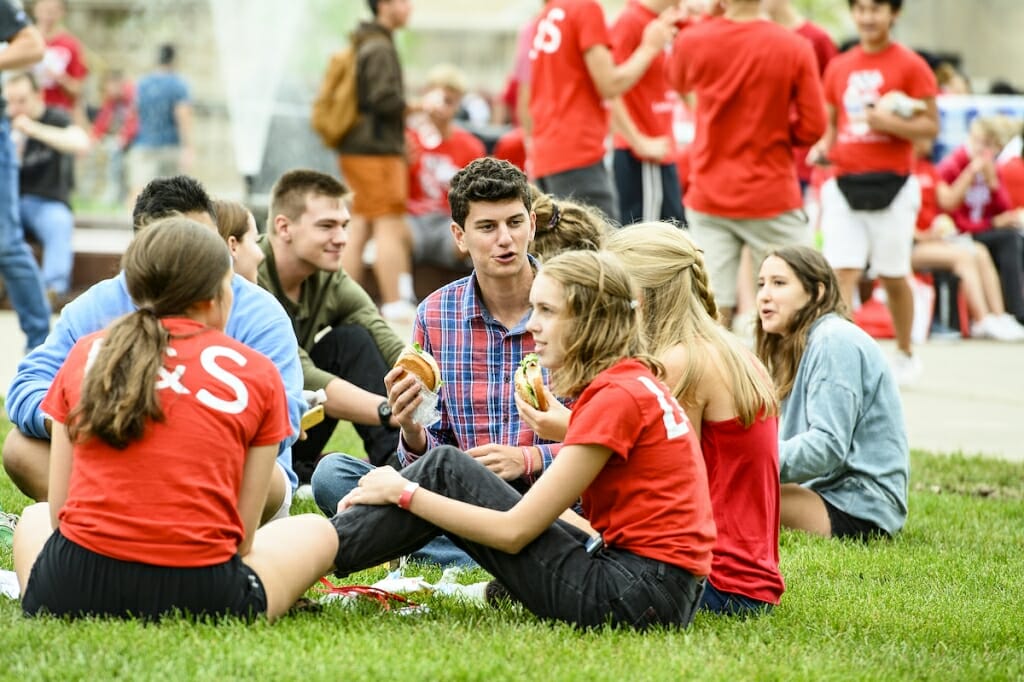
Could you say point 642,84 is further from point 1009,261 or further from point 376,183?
point 1009,261

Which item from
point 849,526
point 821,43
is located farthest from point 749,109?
point 849,526

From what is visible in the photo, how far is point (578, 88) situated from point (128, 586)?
5747 millimetres

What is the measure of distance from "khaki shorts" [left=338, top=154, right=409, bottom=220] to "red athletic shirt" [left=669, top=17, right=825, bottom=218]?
11.8ft

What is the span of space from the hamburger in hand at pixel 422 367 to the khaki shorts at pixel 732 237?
3.77 m

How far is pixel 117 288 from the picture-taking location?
482 cm

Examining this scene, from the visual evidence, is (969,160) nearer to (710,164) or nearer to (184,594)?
(710,164)

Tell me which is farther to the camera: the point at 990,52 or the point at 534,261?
the point at 990,52

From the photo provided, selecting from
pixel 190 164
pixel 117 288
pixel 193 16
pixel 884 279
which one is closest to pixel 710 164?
pixel 884 279

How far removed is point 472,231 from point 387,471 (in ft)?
3.71

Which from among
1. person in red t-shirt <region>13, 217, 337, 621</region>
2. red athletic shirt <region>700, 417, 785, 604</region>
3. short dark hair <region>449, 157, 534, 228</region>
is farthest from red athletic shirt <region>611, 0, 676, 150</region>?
person in red t-shirt <region>13, 217, 337, 621</region>

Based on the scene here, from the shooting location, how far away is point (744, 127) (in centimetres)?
830

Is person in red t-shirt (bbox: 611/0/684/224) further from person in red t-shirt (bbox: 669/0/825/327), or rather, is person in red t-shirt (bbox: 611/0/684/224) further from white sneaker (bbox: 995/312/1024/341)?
white sneaker (bbox: 995/312/1024/341)

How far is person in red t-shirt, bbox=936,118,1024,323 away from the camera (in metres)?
13.3

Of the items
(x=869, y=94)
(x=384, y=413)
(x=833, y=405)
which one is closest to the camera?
(x=833, y=405)
